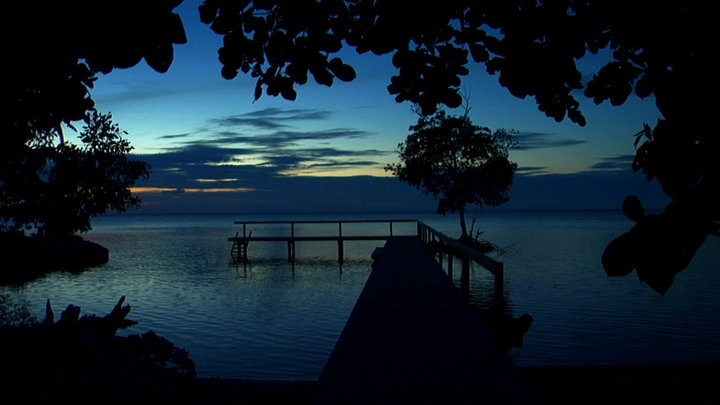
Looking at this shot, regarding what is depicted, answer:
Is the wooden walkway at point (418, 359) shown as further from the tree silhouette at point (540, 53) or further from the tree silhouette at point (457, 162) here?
the tree silhouette at point (457, 162)

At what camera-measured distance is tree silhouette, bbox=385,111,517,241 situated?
128 ft

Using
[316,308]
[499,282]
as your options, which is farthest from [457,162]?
[499,282]

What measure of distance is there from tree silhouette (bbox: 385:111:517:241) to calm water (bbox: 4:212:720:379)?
21.5 feet

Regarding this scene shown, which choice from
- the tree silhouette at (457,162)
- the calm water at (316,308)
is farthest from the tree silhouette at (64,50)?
the tree silhouette at (457,162)

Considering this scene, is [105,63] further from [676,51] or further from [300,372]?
[300,372]

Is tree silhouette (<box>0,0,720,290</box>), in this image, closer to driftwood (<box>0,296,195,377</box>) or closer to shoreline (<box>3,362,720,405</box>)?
shoreline (<box>3,362,720,405</box>)

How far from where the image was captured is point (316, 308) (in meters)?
19.2

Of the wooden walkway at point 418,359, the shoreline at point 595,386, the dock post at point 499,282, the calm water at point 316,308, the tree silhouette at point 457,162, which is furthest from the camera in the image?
the tree silhouette at point 457,162

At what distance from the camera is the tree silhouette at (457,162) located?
39125mm

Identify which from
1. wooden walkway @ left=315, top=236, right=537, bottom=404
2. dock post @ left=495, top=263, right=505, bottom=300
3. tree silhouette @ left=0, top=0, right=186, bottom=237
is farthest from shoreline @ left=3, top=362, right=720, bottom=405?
tree silhouette @ left=0, top=0, right=186, bottom=237

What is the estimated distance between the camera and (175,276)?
2917 centimetres

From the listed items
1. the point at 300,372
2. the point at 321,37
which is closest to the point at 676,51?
→ the point at 321,37

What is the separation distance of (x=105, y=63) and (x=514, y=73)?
2.34m

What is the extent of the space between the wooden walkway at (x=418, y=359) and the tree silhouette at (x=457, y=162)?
1199 inches
